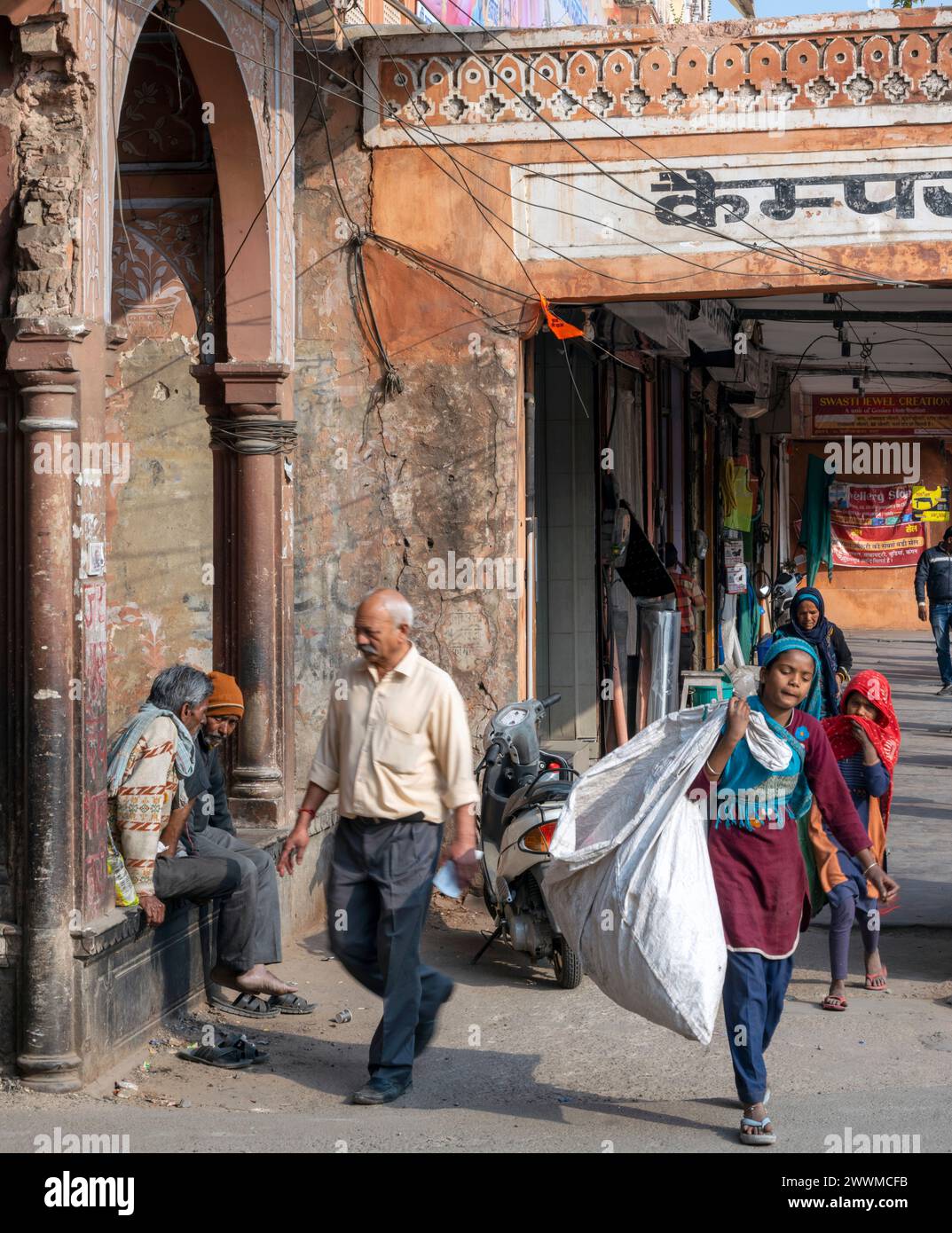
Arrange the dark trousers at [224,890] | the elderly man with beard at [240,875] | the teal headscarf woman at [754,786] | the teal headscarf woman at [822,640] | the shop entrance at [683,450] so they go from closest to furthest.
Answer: the teal headscarf woman at [754,786], the dark trousers at [224,890], the elderly man with beard at [240,875], the teal headscarf woman at [822,640], the shop entrance at [683,450]

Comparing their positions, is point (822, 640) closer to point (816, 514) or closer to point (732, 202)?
point (732, 202)

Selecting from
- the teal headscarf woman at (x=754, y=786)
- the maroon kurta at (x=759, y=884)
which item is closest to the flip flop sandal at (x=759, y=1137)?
the maroon kurta at (x=759, y=884)

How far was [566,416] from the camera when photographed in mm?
11102

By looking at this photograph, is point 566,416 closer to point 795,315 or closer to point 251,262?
point 795,315

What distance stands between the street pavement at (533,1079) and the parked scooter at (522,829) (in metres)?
0.22

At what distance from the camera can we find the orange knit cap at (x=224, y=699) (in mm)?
6234

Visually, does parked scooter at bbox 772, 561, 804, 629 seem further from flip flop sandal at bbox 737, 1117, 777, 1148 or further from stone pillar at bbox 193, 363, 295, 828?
flip flop sandal at bbox 737, 1117, 777, 1148

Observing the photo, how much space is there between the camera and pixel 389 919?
16.6 feet

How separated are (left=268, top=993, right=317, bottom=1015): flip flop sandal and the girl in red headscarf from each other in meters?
2.13

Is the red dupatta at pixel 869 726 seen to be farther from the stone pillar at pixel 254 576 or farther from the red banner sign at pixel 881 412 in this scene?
the red banner sign at pixel 881 412

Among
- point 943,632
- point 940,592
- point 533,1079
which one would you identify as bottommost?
point 533,1079

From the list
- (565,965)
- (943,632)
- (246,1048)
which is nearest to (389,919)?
(246,1048)

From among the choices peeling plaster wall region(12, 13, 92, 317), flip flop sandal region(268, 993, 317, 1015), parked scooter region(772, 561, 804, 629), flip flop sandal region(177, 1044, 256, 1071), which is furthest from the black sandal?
parked scooter region(772, 561, 804, 629)

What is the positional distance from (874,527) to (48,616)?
23840 mm
